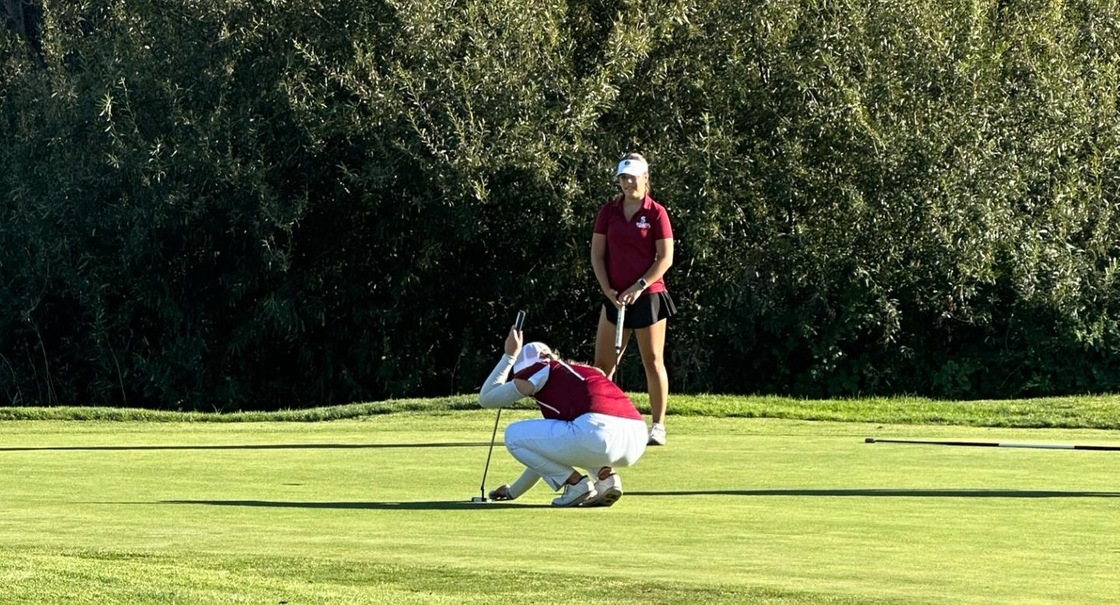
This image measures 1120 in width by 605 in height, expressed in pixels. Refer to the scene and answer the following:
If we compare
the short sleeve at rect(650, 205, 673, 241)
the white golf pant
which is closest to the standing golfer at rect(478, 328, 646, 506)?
the white golf pant

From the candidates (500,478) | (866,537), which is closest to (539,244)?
(500,478)

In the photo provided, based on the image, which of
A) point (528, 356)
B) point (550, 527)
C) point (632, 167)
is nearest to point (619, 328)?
point (632, 167)

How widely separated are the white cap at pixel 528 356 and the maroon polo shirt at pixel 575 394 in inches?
1.5

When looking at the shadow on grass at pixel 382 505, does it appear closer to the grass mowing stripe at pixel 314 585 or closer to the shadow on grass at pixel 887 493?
the shadow on grass at pixel 887 493

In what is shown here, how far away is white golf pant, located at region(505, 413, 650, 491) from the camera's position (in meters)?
8.81

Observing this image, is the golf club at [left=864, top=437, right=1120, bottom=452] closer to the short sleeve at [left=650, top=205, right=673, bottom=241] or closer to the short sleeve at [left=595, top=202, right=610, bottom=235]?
the short sleeve at [left=650, top=205, right=673, bottom=241]

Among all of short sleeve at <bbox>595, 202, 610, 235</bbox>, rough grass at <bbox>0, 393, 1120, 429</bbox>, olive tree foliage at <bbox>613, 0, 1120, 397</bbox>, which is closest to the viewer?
short sleeve at <bbox>595, 202, 610, 235</bbox>

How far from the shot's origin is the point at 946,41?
21891 mm

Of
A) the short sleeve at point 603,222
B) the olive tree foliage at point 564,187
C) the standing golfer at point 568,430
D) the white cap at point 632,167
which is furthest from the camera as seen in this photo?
the olive tree foliage at point 564,187

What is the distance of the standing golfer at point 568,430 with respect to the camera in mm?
8789

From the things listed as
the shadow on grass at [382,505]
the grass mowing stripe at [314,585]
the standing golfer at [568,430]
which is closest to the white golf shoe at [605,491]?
the standing golfer at [568,430]

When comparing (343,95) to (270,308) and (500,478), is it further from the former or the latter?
(500,478)

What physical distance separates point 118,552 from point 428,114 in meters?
14.8

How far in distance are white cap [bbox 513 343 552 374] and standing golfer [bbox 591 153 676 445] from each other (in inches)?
119
